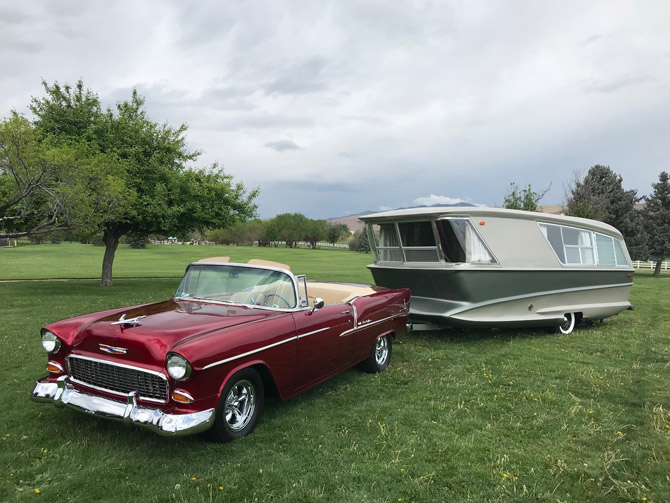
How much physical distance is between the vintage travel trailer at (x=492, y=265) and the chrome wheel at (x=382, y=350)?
179 cm

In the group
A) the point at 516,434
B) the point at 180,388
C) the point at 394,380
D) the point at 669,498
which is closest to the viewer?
the point at 669,498

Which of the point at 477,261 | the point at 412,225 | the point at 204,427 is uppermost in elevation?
the point at 412,225

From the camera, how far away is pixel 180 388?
385 centimetres

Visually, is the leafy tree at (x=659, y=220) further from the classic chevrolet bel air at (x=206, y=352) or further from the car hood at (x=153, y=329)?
the car hood at (x=153, y=329)

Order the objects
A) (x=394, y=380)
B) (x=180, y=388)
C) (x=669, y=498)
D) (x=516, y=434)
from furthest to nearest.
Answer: (x=394, y=380)
(x=516, y=434)
(x=180, y=388)
(x=669, y=498)

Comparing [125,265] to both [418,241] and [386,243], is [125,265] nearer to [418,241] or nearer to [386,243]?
[386,243]

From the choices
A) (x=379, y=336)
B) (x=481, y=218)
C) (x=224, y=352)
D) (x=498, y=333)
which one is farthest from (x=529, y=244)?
(x=224, y=352)

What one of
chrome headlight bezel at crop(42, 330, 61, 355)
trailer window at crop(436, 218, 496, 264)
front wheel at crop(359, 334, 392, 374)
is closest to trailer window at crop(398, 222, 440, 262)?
trailer window at crop(436, 218, 496, 264)

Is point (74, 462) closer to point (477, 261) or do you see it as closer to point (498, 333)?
point (477, 261)

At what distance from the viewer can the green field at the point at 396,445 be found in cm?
359

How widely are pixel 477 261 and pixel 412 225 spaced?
158cm

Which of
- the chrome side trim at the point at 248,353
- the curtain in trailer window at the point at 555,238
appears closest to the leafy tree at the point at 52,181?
the chrome side trim at the point at 248,353

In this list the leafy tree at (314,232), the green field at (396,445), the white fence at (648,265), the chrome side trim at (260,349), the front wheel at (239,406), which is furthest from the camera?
the leafy tree at (314,232)

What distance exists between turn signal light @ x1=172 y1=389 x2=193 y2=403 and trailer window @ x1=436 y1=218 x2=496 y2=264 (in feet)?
19.4
